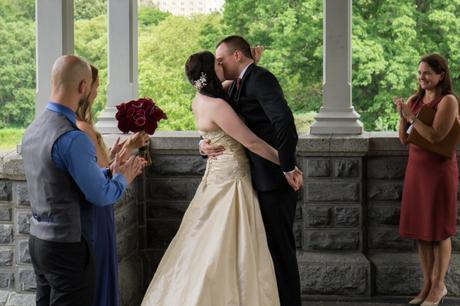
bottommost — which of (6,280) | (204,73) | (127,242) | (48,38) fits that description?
(6,280)

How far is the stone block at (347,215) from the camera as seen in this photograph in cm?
584

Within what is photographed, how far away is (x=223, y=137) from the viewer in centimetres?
468

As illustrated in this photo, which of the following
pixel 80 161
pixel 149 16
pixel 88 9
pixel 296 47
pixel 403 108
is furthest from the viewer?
pixel 149 16

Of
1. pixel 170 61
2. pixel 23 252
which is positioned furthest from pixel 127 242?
pixel 170 61

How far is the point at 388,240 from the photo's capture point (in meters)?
5.97

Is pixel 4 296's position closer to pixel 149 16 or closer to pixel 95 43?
pixel 95 43

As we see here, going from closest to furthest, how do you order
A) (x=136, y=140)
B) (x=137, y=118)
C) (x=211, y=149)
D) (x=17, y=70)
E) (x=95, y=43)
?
(x=136, y=140), (x=137, y=118), (x=211, y=149), (x=95, y=43), (x=17, y=70)

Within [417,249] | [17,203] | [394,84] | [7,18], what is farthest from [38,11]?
[7,18]

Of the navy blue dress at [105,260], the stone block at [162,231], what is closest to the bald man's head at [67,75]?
the navy blue dress at [105,260]

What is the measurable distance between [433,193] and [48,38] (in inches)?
101

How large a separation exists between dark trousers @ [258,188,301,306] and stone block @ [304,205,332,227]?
116cm

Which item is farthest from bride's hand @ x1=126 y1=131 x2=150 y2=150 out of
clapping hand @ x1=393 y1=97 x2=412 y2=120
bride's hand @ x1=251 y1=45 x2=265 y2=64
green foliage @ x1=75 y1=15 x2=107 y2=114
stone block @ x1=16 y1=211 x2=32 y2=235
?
green foliage @ x1=75 y1=15 x2=107 y2=114

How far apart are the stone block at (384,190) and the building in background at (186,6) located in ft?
52.7

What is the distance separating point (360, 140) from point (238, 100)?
138 cm
